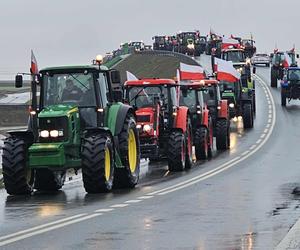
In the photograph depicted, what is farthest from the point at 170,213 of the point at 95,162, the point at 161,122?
the point at 161,122

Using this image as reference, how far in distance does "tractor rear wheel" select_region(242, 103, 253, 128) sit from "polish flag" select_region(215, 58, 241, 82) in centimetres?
140

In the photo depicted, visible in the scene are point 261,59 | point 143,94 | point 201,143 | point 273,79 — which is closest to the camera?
point 143,94

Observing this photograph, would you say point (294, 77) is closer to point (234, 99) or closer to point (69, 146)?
point (234, 99)

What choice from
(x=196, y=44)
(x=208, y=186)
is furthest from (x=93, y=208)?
(x=196, y=44)

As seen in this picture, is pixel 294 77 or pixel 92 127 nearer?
pixel 92 127

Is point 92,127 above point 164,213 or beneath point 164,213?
above

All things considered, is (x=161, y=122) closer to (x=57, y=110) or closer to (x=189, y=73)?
(x=57, y=110)

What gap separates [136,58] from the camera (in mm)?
82688

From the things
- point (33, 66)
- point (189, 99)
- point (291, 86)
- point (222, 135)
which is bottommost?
point (222, 135)

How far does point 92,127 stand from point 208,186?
2.92m

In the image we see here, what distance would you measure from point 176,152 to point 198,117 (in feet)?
16.7

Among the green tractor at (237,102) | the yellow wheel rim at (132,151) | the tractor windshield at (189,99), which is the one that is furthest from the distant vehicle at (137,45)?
the yellow wheel rim at (132,151)

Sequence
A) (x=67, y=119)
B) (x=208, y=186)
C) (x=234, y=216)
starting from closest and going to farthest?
(x=234, y=216)
(x=67, y=119)
(x=208, y=186)

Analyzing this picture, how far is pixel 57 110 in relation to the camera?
1605cm
